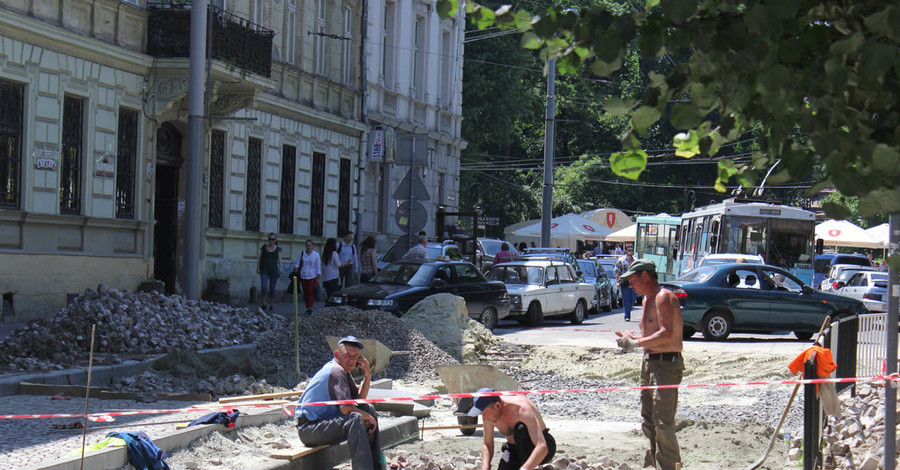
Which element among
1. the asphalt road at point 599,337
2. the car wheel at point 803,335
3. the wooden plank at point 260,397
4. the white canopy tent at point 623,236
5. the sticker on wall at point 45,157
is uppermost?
the sticker on wall at point 45,157

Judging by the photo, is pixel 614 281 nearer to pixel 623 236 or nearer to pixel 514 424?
pixel 623 236

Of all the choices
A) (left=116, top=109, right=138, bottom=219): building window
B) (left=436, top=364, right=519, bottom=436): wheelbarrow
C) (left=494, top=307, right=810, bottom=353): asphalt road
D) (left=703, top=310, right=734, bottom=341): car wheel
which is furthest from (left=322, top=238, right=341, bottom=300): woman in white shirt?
(left=436, top=364, right=519, bottom=436): wheelbarrow

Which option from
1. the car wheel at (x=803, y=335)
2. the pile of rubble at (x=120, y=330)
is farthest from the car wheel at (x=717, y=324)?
the pile of rubble at (x=120, y=330)

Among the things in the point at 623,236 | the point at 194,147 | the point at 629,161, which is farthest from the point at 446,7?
the point at 623,236

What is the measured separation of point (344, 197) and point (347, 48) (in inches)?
169

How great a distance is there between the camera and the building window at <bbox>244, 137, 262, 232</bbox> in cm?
2595

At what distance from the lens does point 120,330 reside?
47.4 ft

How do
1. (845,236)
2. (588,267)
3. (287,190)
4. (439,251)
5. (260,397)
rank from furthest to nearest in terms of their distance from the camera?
(845,236) < (588,267) < (287,190) < (439,251) < (260,397)

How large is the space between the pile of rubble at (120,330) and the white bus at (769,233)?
1539 cm

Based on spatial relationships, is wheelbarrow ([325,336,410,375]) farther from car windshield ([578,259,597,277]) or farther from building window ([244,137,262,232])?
car windshield ([578,259,597,277])

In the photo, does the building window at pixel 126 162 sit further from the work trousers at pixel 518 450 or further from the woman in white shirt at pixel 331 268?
the work trousers at pixel 518 450

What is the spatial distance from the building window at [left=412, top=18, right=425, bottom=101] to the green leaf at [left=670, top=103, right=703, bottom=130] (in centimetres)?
3420

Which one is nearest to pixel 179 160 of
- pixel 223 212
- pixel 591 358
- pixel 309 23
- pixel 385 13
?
pixel 223 212

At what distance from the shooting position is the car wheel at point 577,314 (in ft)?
87.0
